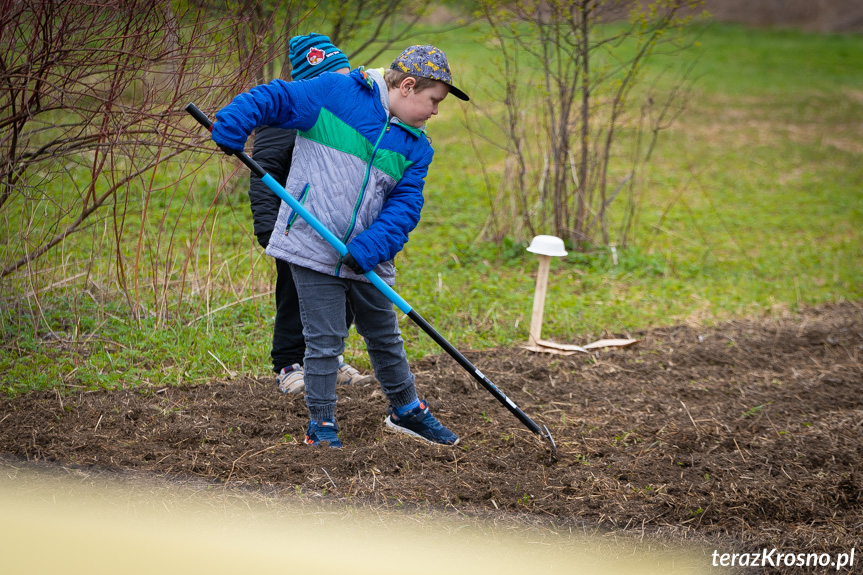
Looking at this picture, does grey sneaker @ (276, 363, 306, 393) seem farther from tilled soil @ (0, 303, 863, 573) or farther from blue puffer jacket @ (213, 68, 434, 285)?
blue puffer jacket @ (213, 68, 434, 285)

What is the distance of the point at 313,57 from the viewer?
3555mm

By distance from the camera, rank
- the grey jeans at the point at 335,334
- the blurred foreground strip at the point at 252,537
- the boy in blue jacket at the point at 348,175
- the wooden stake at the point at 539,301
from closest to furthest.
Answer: the blurred foreground strip at the point at 252,537 → the boy in blue jacket at the point at 348,175 → the grey jeans at the point at 335,334 → the wooden stake at the point at 539,301

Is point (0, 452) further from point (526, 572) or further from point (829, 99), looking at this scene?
point (829, 99)

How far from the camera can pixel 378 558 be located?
9.17 ft

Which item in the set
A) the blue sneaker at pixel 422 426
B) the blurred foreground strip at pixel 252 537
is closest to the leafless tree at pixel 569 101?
the blue sneaker at pixel 422 426

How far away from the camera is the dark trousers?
4.08m

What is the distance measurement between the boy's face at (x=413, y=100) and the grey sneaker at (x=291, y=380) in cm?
158

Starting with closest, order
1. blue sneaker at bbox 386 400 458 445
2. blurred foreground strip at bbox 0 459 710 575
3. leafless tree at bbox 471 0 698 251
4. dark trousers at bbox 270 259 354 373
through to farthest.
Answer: blurred foreground strip at bbox 0 459 710 575 → blue sneaker at bbox 386 400 458 445 → dark trousers at bbox 270 259 354 373 → leafless tree at bbox 471 0 698 251

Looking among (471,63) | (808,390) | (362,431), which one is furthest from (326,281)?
(471,63)

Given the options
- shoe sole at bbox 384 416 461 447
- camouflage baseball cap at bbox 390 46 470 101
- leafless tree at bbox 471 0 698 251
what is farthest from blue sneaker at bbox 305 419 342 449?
leafless tree at bbox 471 0 698 251

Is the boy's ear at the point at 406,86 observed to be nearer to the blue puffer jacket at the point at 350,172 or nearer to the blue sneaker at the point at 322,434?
the blue puffer jacket at the point at 350,172

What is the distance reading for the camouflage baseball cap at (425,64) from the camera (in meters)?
3.16

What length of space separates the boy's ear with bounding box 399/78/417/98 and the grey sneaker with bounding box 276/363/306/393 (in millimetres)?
1654

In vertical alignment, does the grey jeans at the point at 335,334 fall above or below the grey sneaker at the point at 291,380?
above
